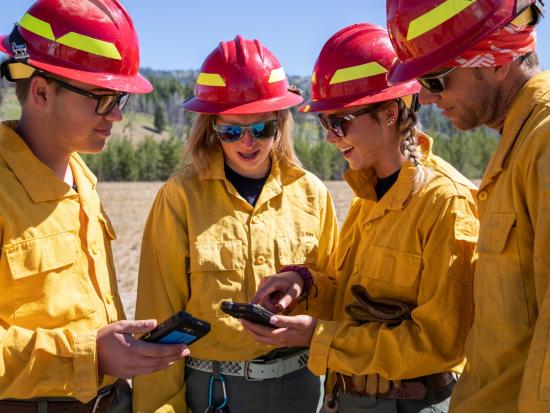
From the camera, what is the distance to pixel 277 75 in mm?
4168

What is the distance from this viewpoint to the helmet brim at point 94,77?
3.27 metres

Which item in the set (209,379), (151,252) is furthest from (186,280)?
(209,379)

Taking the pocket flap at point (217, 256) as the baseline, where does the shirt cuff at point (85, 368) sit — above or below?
below

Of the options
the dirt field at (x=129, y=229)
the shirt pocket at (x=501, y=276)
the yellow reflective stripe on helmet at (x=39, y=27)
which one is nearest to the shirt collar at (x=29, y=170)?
the yellow reflective stripe on helmet at (x=39, y=27)

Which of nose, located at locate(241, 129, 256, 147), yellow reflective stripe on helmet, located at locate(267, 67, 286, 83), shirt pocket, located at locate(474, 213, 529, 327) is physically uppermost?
yellow reflective stripe on helmet, located at locate(267, 67, 286, 83)

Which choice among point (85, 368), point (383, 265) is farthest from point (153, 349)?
point (383, 265)

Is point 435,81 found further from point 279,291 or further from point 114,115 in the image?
point 114,115

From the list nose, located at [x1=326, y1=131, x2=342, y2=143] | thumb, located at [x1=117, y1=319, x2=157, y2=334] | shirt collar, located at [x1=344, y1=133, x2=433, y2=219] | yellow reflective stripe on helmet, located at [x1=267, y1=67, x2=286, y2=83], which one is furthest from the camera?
yellow reflective stripe on helmet, located at [x1=267, y1=67, x2=286, y2=83]

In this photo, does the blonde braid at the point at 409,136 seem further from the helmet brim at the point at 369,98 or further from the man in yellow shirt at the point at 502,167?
the man in yellow shirt at the point at 502,167

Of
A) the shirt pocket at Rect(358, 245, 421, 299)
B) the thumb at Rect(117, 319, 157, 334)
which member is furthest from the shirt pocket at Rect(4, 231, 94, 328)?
the shirt pocket at Rect(358, 245, 421, 299)

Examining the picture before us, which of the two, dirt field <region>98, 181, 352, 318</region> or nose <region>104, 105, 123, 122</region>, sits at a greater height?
nose <region>104, 105, 123, 122</region>

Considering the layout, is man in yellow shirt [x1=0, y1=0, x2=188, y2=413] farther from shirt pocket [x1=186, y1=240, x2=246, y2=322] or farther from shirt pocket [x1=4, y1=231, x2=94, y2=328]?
shirt pocket [x1=186, y1=240, x2=246, y2=322]

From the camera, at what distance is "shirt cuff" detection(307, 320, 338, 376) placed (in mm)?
3355

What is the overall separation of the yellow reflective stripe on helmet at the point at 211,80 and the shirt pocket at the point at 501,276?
2044 millimetres
